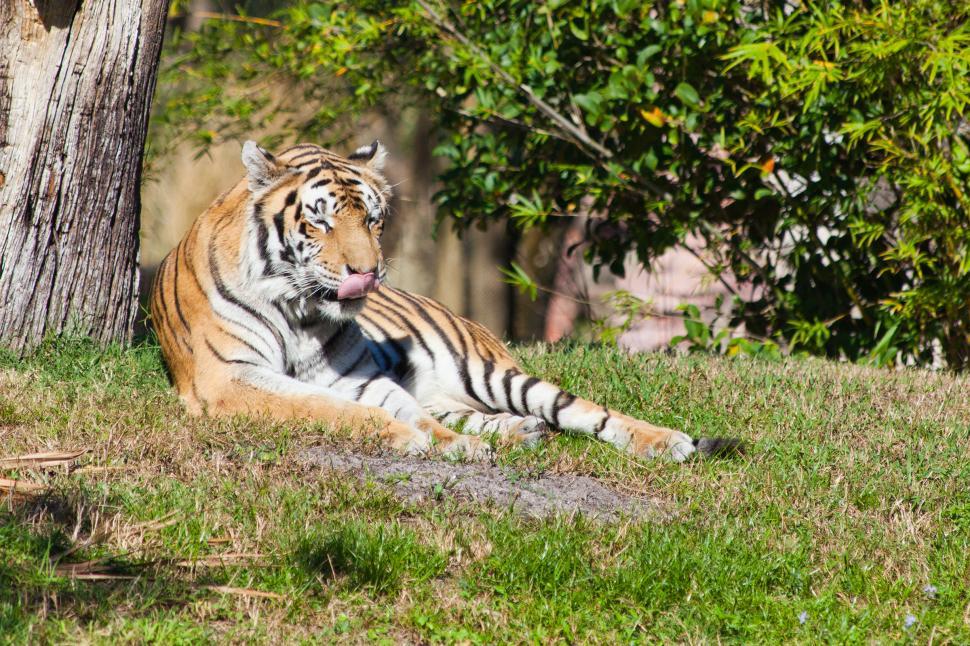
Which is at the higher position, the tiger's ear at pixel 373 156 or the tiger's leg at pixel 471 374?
the tiger's ear at pixel 373 156

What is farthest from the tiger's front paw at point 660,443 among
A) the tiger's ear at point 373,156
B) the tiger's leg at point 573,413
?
the tiger's ear at point 373,156

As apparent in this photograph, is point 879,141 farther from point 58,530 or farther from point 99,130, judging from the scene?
point 58,530

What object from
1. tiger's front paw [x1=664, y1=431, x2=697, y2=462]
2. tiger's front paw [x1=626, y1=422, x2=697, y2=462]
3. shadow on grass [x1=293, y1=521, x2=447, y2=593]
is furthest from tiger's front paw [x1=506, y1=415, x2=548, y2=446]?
shadow on grass [x1=293, y1=521, x2=447, y2=593]

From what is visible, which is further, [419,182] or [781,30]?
[419,182]

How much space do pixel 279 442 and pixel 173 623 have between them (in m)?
1.34

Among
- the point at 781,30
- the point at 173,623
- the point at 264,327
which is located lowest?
the point at 173,623

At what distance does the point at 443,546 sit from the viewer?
133 inches

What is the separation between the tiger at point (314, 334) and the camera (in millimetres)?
4570

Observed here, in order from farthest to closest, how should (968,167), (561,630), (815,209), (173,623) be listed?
(815,209) < (968,167) < (561,630) < (173,623)

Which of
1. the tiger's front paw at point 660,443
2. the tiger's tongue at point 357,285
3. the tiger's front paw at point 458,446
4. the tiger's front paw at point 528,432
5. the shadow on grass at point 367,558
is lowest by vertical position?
the shadow on grass at point 367,558

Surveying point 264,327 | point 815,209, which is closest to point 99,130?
point 264,327

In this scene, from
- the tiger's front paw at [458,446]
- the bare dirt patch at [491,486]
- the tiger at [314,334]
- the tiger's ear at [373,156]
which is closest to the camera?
the bare dirt patch at [491,486]

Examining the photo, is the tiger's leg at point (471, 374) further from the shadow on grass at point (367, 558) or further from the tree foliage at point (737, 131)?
the tree foliage at point (737, 131)

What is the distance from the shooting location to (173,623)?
2.85m
